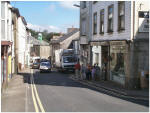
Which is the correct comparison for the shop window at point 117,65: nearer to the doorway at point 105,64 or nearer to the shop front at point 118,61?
the shop front at point 118,61

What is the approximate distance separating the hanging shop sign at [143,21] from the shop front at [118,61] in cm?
169

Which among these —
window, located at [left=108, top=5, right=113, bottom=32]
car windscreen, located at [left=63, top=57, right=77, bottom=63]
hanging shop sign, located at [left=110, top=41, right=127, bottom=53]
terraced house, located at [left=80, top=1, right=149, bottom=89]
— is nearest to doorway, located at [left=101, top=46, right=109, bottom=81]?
terraced house, located at [left=80, top=1, right=149, bottom=89]

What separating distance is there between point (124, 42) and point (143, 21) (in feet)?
6.66

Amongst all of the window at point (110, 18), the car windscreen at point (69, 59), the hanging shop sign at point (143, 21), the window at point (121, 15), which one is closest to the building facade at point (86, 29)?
the car windscreen at point (69, 59)

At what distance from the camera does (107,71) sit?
25500mm

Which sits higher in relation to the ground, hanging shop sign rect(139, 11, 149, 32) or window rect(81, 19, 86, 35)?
window rect(81, 19, 86, 35)

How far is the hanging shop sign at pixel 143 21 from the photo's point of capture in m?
19.7

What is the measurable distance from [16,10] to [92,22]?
1188 cm

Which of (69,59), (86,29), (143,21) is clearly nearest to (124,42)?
(143,21)

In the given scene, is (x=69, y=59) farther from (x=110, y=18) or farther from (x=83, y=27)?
(x=110, y=18)

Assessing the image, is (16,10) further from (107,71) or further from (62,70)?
(107,71)

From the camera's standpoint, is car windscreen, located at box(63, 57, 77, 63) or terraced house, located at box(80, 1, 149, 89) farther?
car windscreen, located at box(63, 57, 77, 63)

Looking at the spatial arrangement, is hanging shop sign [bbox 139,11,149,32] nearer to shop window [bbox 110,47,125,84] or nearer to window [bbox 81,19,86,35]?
shop window [bbox 110,47,125,84]

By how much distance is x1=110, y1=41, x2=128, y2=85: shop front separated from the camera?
2116 centimetres
